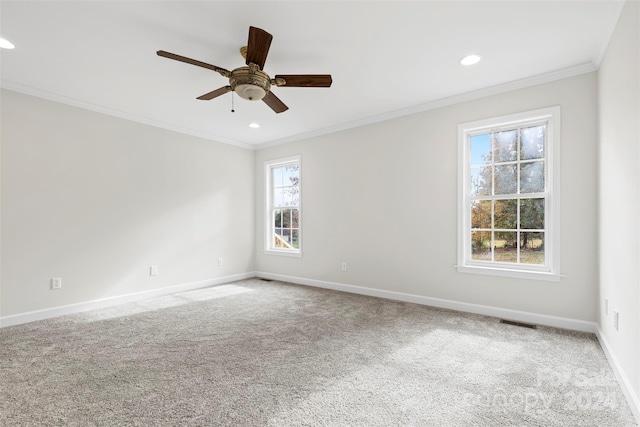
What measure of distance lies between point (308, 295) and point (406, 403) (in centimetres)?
273

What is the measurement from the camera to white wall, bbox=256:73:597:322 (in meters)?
3.01

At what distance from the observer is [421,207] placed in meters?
4.00

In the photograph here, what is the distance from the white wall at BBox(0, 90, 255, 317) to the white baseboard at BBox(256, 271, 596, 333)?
1993mm

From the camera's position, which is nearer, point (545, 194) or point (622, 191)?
point (622, 191)

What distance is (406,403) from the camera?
1.86 m

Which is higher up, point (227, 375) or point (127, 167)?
point (127, 167)

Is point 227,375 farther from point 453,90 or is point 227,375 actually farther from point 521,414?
point 453,90

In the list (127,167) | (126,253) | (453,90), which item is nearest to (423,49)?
(453,90)

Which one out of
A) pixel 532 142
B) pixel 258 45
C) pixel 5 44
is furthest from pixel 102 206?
pixel 532 142

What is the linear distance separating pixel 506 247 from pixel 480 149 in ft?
3.85

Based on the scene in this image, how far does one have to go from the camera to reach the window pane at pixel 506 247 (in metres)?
3.44

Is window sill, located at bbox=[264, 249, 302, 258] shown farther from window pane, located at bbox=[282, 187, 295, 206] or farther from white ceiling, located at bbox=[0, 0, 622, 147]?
white ceiling, located at bbox=[0, 0, 622, 147]

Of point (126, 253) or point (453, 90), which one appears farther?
point (126, 253)

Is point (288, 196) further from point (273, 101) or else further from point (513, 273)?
point (513, 273)
